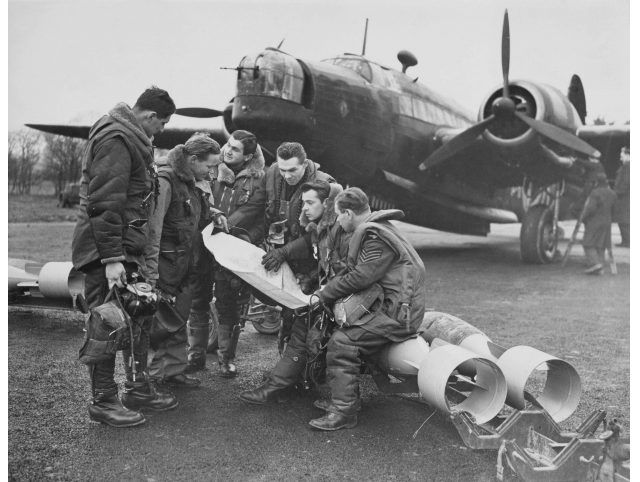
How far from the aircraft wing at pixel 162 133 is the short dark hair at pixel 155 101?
1.05 metres

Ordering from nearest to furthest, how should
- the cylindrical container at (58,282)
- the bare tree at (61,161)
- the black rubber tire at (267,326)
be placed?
1. the bare tree at (61,161)
2. the cylindrical container at (58,282)
3. the black rubber tire at (267,326)

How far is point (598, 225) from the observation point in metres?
9.66

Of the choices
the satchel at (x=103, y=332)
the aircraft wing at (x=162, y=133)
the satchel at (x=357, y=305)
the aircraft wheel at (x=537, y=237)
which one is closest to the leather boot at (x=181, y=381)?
the satchel at (x=103, y=332)

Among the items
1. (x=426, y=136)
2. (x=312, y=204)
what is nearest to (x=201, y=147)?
(x=312, y=204)

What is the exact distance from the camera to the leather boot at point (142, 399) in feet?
12.2

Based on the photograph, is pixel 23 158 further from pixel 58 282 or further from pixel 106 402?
pixel 106 402

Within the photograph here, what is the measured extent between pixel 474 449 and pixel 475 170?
10003 mm

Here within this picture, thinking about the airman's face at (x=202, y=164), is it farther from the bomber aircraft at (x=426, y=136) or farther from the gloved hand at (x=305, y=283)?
the bomber aircraft at (x=426, y=136)

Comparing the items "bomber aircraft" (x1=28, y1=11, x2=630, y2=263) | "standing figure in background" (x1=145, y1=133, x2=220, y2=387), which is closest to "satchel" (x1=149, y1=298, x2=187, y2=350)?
"standing figure in background" (x1=145, y1=133, x2=220, y2=387)

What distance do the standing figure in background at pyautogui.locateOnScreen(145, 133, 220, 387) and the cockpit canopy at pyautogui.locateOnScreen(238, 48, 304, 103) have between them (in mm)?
4616

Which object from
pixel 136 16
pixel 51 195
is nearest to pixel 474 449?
pixel 136 16

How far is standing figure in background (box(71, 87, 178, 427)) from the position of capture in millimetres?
3242

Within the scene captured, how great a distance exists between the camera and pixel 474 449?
10.1ft

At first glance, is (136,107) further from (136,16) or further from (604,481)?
(604,481)
